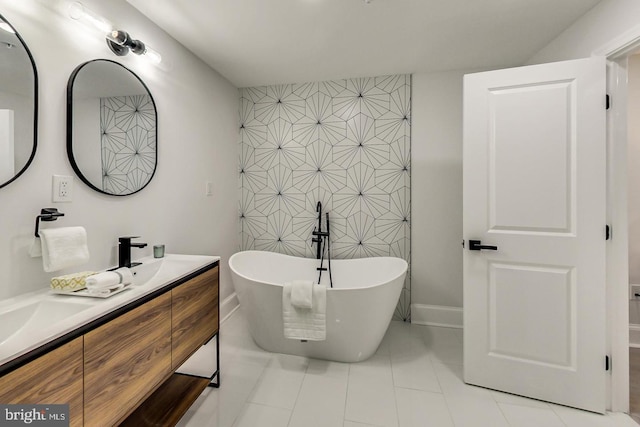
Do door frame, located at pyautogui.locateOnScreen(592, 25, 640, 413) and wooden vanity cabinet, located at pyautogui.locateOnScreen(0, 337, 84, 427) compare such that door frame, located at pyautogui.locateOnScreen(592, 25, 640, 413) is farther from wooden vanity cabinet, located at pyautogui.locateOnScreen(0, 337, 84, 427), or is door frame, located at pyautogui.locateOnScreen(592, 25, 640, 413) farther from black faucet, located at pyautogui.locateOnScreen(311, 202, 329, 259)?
wooden vanity cabinet, located at pyautogui.locateOnScreen(0, 337, 84, 427)

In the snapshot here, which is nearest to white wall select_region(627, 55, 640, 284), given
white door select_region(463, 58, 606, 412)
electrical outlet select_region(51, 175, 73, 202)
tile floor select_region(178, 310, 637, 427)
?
white door select_region(463, 58, 606, 412)

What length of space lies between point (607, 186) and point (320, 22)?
2023mm

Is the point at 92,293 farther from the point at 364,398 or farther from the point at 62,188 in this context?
the point at 364,398

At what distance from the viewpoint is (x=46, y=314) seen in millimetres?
1075

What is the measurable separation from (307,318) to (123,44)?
195 centimetres

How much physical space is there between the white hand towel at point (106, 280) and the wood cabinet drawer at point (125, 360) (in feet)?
0.52

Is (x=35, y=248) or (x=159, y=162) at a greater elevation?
(x=159, y=162)

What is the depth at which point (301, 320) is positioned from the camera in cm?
190

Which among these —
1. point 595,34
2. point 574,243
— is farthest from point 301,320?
point 595,34

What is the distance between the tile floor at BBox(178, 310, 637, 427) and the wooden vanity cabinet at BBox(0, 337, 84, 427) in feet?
2.82

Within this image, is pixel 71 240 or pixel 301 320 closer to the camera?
pixel 71 240

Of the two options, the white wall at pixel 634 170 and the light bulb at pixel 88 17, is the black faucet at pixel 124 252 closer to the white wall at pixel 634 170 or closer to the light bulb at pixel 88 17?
the light bulb at pixel 88 17

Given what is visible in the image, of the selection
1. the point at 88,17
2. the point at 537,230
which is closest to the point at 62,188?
the point at 88,17

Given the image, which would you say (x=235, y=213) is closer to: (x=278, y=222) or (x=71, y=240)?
(x=278, y=222)
